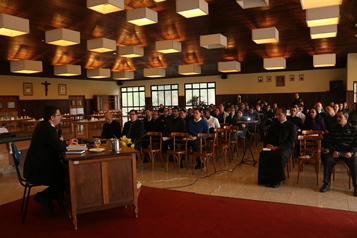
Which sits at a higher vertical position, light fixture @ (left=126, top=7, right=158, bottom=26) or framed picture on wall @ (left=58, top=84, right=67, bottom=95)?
light fixture @ (left=126, top=7, right=158, bottom=26)

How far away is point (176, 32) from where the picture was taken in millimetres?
9219

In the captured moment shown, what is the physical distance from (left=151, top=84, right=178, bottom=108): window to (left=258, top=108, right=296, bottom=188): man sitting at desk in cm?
1495

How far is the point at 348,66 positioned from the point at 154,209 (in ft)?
39.8

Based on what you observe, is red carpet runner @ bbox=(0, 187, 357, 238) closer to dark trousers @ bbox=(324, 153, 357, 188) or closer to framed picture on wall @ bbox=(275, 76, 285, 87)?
dark trousers @ bbox=(324, 153, 357, 188)

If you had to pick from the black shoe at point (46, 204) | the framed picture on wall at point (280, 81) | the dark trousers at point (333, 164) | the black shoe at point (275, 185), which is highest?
the framed picture on wall at point (280, 81)

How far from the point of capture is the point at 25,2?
246 inches

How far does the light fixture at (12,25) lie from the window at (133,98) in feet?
48.5

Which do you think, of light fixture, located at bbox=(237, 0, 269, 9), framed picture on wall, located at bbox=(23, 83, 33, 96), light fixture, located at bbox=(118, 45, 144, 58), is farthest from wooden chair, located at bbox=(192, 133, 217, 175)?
framed picture on wall, located at bbox=(23, 83, 33, 96)

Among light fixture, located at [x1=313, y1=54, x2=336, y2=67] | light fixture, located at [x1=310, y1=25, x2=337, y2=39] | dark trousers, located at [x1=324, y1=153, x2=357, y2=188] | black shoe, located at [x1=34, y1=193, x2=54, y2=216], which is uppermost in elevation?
light fixture, located at [x1=310, y1=25, x2=337, y2=39]

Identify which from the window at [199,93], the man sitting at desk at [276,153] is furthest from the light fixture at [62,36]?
the window at [199,93]

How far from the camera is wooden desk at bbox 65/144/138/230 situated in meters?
3.60

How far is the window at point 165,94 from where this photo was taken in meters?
20.6

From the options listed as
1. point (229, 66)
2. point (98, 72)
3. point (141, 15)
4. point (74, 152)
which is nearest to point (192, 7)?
point (141, 15)

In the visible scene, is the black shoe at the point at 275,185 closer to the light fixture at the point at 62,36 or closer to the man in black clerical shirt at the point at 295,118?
the man in black clerical shirt at the point at 295,118
